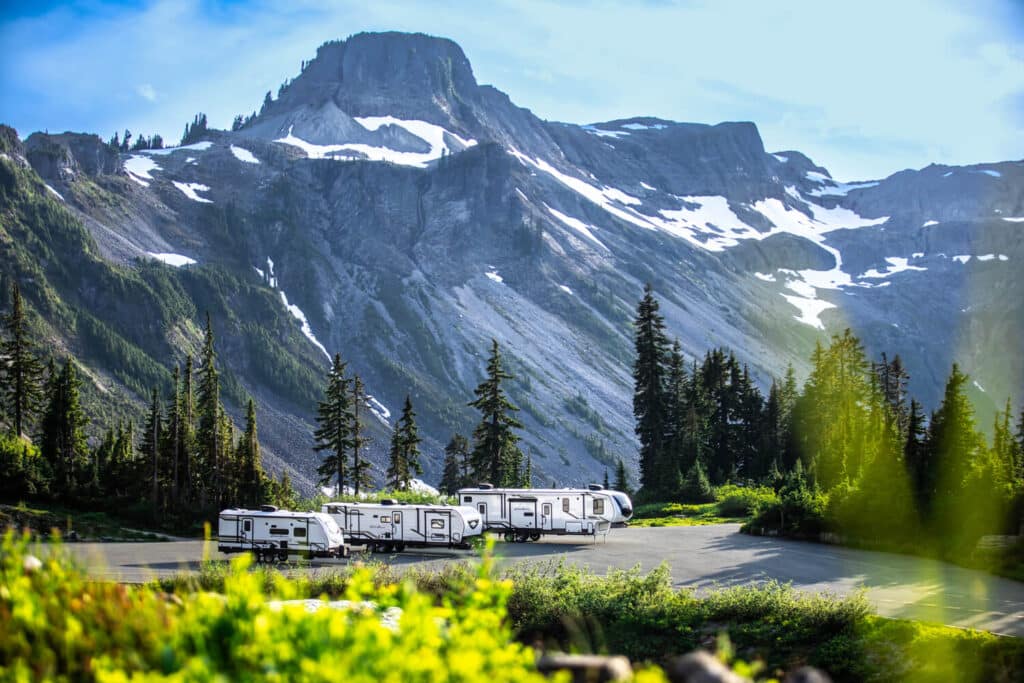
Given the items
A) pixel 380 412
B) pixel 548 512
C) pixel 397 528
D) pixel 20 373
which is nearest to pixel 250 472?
pixel 20 373

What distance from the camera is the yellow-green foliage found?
658 cm

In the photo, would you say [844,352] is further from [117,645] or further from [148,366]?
[148,366]

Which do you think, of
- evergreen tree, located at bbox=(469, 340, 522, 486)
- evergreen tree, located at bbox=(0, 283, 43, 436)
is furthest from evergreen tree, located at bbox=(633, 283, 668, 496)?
evergreen tree, located at bbox=(0, 283, 43, 436)

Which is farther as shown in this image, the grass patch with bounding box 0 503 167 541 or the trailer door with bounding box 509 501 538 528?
the grass patch with bounding box 0 503 167 541

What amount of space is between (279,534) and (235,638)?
30218mm

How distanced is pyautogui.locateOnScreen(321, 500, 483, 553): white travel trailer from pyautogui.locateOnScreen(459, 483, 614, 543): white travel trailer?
316 cm

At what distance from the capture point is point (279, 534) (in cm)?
3653

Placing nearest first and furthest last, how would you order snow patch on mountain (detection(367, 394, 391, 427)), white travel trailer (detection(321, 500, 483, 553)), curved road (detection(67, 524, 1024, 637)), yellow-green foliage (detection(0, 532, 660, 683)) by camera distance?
yellow-green foliage (detection(0, 532, 660, 683)), curved road (detection(67, 524, 1024, 637)), white travel trailer (detection(321, 500, 483, 553)), snow patch on mountain (detection(367, 394, 391, 427))

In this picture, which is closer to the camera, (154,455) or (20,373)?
→ (154,455)

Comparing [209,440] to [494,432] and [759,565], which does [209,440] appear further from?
[759,565]

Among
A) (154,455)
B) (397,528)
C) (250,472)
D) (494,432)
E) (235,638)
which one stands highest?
(494,432)

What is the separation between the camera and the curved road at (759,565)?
2291cm

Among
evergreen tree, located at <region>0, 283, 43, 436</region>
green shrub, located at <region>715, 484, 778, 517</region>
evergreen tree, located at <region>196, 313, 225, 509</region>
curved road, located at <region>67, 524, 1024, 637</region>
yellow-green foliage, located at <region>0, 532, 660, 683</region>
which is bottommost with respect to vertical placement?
curved road, located at <region>67, 524, 1024, 637</region>

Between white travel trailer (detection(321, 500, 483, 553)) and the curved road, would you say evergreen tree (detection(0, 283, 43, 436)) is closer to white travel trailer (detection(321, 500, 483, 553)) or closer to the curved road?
the curved road
